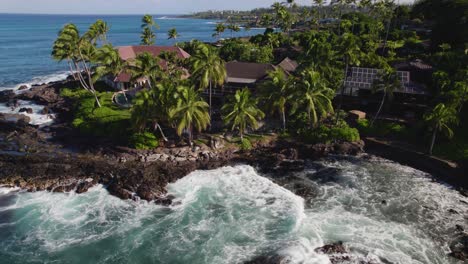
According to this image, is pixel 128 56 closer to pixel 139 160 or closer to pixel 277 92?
pixel 139 160

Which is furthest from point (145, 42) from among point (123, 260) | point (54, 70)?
point (123, 260)

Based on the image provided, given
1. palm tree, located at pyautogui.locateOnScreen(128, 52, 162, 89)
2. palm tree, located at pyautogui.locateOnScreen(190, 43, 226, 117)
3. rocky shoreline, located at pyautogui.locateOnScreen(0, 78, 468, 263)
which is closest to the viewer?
rocky shoreline, located at pyautogui.locateOnScreen(0, 78, 468, 263)

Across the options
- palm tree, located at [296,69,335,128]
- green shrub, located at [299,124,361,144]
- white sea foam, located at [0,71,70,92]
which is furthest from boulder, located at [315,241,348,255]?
white sea foam, located at [0,71,70,92]

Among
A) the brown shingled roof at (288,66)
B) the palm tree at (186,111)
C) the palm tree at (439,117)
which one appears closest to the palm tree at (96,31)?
the palm tree at (186,111)

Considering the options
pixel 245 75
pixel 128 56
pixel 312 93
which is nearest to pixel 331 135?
pixel 312 93

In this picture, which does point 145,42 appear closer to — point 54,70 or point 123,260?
point 54,70

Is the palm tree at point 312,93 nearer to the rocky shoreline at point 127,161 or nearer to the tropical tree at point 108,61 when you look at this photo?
the rocky shoreline at point 127,161

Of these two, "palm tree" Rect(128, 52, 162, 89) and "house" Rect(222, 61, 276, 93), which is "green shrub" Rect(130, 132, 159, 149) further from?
"house" Rect(222, 61, 276, 93)
